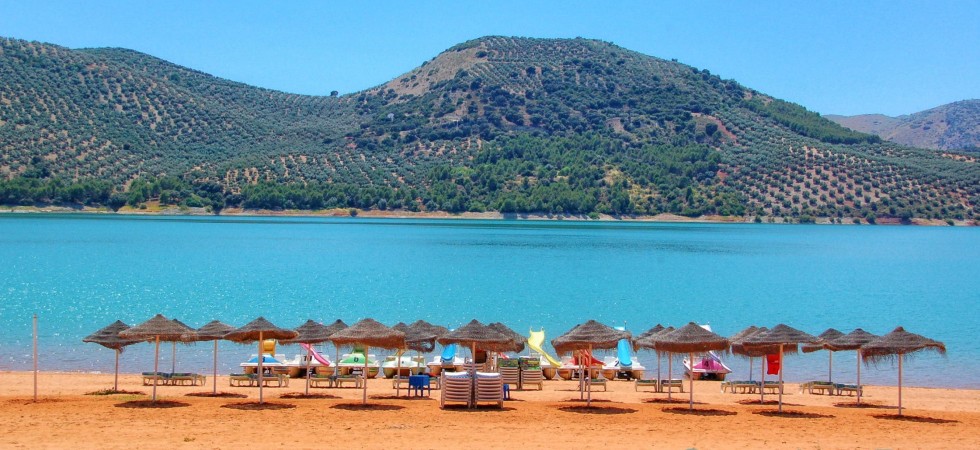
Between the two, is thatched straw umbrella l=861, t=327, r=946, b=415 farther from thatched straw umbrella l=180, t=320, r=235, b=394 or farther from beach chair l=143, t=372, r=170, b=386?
beach chair l=143, t=372, r=170, b=386

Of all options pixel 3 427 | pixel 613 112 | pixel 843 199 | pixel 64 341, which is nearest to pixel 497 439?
pixel 3 427

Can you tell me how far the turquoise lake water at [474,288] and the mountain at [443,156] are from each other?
46516 mm

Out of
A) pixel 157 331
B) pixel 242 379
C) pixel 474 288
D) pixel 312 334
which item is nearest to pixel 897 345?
pixel 312 334

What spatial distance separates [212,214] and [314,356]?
392ft

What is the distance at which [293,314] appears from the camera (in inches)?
1448

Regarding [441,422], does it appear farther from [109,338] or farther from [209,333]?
[109,338]

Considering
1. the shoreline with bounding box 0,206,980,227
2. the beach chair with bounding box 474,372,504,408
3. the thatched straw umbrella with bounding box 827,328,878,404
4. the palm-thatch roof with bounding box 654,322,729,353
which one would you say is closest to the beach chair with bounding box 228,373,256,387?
the beach chair with bounding box 474,372,504,408

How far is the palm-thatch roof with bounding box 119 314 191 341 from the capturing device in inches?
656

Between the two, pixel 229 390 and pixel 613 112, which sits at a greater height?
pixel 613 112

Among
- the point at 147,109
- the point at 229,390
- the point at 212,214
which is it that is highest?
the point at 147,109

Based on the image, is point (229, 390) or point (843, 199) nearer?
point (229, 390)

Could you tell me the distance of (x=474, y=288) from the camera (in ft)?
159

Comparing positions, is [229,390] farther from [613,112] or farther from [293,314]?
[613,112]

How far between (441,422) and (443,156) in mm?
144136
